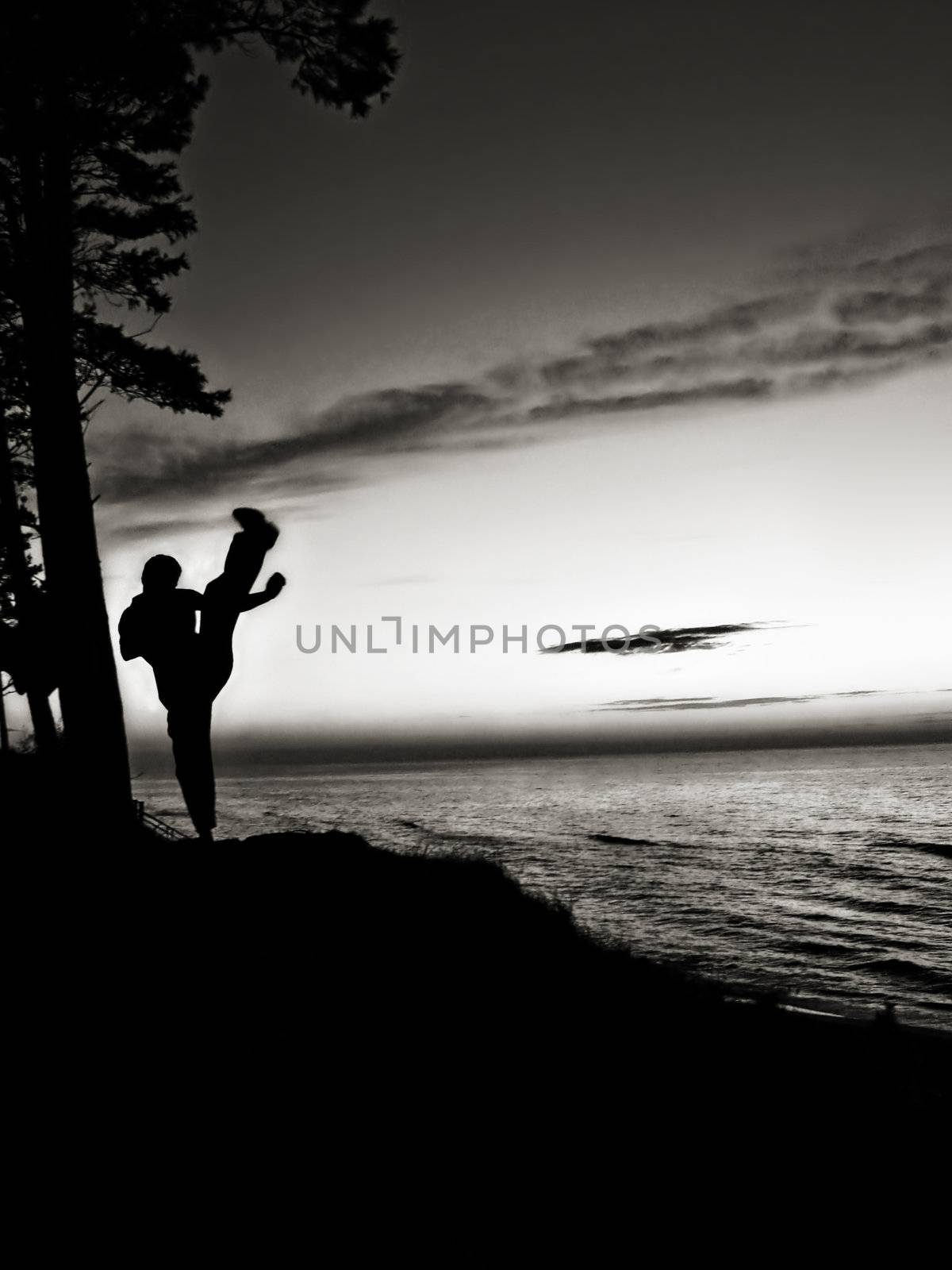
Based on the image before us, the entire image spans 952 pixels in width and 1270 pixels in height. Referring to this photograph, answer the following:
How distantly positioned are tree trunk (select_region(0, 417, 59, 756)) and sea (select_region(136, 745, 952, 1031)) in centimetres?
980

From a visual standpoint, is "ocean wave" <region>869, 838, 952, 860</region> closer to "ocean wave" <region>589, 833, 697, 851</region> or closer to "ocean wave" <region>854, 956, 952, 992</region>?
"ocean wave" <region>589, 833, 697, 851</region>

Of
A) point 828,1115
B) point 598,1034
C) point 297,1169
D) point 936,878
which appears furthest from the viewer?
point 936,878

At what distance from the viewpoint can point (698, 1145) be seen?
4.58 meters

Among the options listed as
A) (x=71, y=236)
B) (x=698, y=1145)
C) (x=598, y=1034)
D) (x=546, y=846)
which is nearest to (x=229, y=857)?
(x=598, y=1034)

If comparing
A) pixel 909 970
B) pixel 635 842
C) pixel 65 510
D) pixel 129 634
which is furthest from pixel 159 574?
pixel 635 842

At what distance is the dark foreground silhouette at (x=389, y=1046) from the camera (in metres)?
4.05

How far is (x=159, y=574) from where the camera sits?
22.3 feet

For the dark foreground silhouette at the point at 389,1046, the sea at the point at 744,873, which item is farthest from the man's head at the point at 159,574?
the sea at the point at 744,873

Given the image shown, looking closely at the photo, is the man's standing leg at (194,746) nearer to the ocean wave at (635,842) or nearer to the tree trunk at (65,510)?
the tree trunk at (65,510)

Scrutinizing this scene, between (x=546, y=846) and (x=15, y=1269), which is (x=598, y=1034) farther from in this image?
(x=546, y=846)

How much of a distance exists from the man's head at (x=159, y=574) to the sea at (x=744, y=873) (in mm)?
6418

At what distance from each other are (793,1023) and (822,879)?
27.1 metres

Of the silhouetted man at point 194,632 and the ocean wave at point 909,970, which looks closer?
the silhouetted man at point 194,632

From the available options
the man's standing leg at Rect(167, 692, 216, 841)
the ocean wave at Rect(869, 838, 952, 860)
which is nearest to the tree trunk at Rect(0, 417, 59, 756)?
the man's standing leg at Rect(167, 692, 216, 841)
